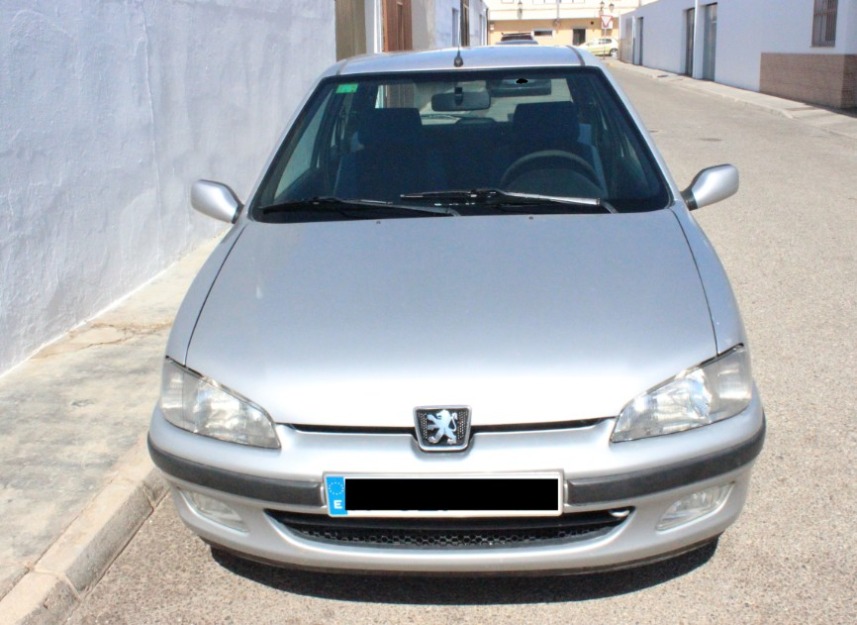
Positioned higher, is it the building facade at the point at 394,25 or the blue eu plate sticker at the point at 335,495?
the building facade at the point at 394,25

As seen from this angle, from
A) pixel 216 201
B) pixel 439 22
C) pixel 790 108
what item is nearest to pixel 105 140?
pixel 216 201

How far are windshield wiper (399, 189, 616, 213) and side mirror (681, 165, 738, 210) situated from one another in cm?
39

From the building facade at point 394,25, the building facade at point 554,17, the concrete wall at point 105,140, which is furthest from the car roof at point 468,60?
the building facade at point 554,17

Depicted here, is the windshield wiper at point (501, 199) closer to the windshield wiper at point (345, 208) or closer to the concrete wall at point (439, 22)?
the windshield wiper at point (345, 208)

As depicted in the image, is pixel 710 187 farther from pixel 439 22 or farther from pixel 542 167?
pixel 439 22

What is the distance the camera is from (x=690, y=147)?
1405 cm

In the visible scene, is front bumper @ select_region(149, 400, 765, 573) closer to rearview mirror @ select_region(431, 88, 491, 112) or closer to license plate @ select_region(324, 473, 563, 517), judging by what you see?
license plate @ select_region(324, 473, 563, 517)

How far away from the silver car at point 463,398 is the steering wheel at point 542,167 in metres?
0.35

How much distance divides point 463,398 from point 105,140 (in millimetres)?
4026

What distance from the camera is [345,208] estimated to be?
361 cm

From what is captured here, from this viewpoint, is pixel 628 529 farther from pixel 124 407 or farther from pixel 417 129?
pixel 124 407

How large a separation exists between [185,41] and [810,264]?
4.77 m

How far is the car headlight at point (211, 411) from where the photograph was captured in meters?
2.59

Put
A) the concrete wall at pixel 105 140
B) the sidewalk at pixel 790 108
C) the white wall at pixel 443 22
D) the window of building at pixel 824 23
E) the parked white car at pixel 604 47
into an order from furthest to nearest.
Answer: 1. the parked white car at pixel 604 47
2. the white wall at pixel 443 22
3. the window of building at pixel 824 23
4. the sidewalk at pixel 790 108
5. the concrete wall at pixel 105 140
